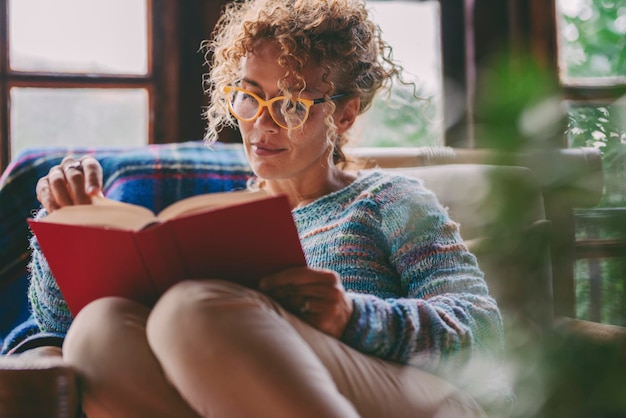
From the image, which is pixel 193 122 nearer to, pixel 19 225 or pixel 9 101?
pixel 9 101

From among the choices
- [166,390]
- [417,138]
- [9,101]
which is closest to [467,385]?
[166,390]

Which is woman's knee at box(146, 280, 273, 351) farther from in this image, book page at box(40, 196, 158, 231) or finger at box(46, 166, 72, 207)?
finger at box(46, 166, 72, 207)

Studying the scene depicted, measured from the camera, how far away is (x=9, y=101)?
1.96 metres

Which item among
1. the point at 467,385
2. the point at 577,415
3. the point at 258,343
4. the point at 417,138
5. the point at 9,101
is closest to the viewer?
the point at 577,415

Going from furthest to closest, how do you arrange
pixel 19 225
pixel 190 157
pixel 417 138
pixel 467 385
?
pixel 417 138 → pixel 190 157 → pixel 19 225 → pixel 467 385

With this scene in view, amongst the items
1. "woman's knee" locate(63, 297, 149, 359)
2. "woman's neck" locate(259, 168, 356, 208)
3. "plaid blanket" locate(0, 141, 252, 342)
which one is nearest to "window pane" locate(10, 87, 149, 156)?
"plaid blanket" locate(0, 141, 252, 342)

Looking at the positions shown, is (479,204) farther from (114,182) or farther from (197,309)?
(114,182)

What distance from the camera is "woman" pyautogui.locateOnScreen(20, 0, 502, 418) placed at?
820 millimetres

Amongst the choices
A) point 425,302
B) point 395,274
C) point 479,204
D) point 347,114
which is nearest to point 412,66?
point 347,114

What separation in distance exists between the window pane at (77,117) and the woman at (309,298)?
0.64 meters

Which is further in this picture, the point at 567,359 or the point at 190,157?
the point at 190,157

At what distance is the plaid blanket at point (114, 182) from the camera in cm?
151

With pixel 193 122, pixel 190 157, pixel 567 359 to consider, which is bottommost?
pixel 567 359

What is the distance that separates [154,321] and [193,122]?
1274 millimetres
